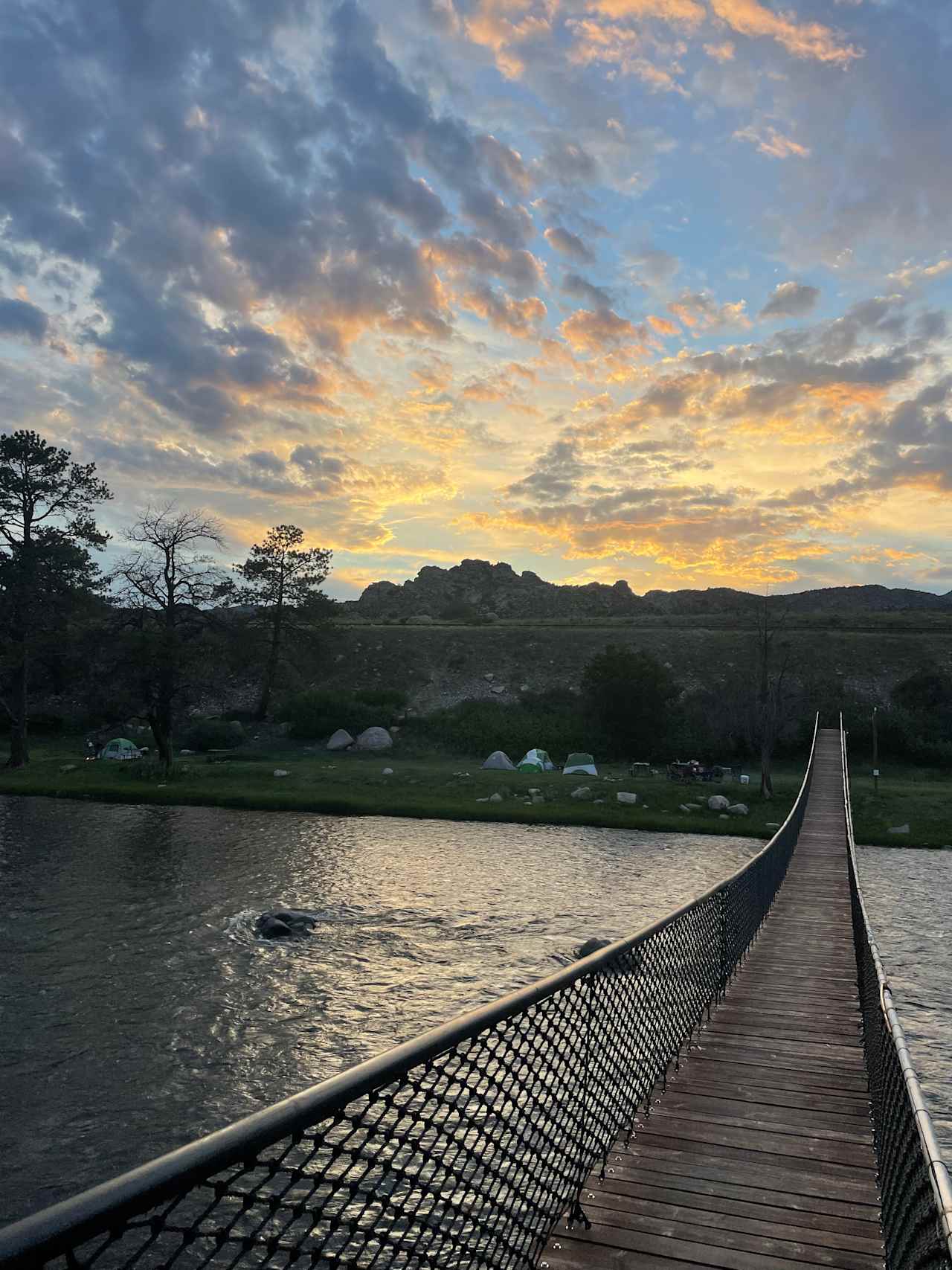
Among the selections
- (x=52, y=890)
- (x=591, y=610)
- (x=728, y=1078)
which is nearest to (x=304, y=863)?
(x=52, y=890)

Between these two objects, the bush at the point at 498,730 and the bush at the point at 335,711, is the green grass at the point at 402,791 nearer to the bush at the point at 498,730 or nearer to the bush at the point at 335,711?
the bush at the point at 498,730

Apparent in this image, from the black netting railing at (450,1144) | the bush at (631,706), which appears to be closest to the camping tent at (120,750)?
the bush at (631,706)

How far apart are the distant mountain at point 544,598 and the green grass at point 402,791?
105727 mm

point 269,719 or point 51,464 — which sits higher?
point 51,464

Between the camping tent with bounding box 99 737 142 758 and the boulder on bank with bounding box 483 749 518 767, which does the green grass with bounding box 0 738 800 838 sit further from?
the camping tent with bounding box 99 737 142 758

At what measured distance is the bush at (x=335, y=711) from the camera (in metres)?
51.2

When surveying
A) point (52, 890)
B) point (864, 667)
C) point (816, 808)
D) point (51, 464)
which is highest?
point (51, 464)

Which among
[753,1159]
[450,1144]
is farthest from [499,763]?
[450,1144]

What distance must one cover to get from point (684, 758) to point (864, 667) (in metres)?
24.2

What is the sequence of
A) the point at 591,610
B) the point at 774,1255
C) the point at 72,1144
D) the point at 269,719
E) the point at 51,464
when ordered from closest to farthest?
the point at 774,1255 → the point at 72,1144 → the point at 51,464 → the point at 269,719 → the point at 591,610

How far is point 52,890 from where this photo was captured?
66.6 feet

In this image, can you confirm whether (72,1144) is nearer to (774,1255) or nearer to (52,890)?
(774,1255)

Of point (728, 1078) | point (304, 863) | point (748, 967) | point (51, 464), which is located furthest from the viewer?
point (51, 464)

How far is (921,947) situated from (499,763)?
27.2 meters
